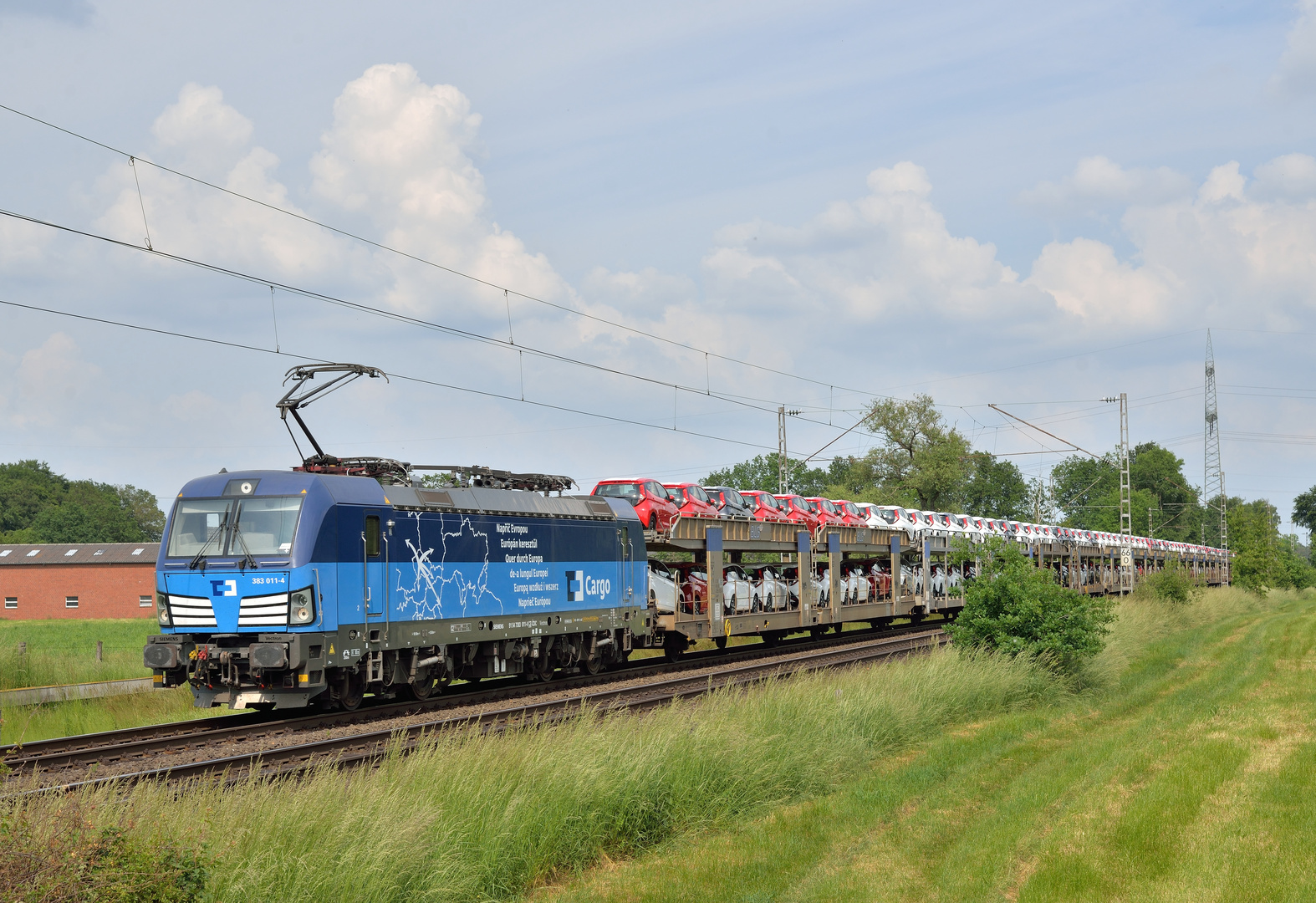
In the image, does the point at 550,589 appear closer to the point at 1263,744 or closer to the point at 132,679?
the point at 132,679

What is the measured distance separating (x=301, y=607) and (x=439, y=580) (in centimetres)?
300

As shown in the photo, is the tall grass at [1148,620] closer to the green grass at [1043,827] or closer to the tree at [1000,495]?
the green grass at [1043,827]

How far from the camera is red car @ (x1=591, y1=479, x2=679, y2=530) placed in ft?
81.4

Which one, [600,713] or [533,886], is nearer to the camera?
[533,886]

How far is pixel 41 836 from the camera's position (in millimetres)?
5695

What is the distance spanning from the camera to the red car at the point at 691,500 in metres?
25.7

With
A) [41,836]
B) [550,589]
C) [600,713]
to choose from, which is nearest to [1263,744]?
[600,713]

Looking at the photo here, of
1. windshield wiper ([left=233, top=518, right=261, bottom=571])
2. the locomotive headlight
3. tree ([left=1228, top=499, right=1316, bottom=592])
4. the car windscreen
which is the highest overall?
the car windscreen

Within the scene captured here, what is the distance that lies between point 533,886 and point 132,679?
15.3 meters

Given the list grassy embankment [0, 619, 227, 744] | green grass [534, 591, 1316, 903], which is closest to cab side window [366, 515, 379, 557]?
grassy embankment [0, 619, 227, 744]

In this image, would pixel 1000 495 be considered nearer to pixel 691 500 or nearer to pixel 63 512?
pixel 691 500

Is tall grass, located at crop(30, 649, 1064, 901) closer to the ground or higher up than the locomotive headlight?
closer to the ground

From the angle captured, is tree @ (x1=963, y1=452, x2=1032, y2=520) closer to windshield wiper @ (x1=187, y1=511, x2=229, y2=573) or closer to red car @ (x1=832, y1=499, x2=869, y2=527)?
red car @ (x1=832, y1=499, x2=869, y2=527)

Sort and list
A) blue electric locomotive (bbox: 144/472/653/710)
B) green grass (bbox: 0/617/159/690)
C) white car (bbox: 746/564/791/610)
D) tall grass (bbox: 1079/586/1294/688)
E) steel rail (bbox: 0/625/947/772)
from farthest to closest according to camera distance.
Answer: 1. white car (bbox: 746/564/791/610)
2. green grass (bbox: 0/617/159/690)
3. tall grass (bbox: 1079/586/1294/688)
4. blue electric locomotive (bbox: 144/472/653/710)
5. steel rail (bbox: 0/625/947/772)
